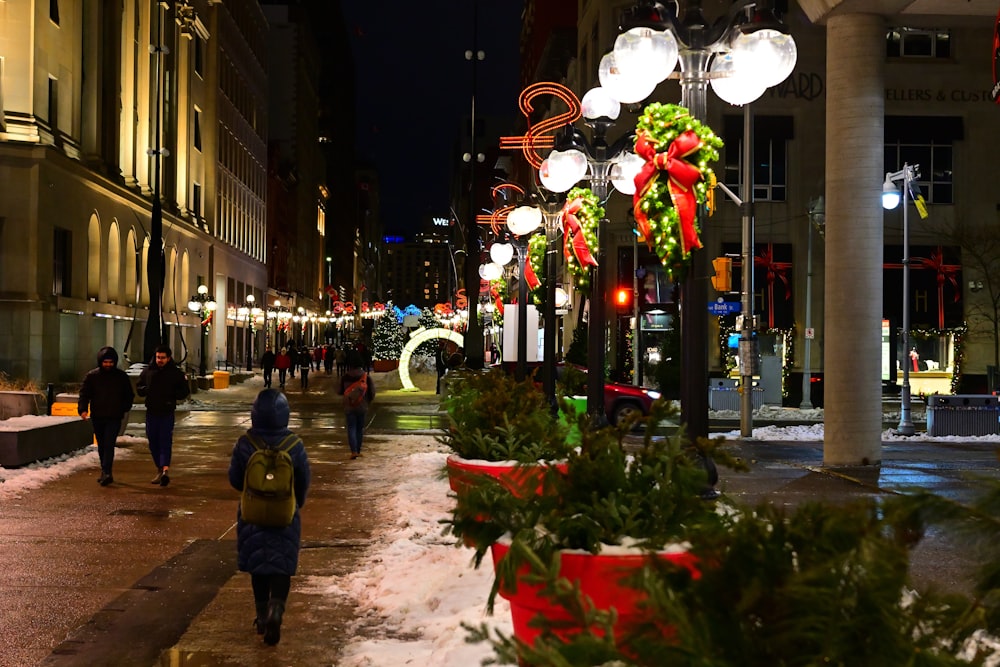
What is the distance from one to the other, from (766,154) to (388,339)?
82.3ft

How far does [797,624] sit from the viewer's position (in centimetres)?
278

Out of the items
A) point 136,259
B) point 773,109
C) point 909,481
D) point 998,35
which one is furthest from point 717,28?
point 136,259

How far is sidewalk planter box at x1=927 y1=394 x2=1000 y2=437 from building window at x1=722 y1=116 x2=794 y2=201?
78.3ft

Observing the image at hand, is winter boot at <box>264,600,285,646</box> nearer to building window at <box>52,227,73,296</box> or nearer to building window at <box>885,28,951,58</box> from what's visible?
building window at <box>52,227,73,296</box>

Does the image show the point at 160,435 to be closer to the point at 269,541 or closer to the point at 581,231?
the point at 269,541

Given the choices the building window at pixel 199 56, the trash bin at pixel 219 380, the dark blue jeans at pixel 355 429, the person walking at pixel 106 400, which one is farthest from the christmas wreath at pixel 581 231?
the building window at pixel 199 56

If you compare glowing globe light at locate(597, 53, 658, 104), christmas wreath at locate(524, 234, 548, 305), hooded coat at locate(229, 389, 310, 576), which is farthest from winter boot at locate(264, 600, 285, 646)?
christmas wreath at locate(524, 234, 548, 305)

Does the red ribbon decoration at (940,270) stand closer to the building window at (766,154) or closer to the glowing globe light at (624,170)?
the building window at (766,154)

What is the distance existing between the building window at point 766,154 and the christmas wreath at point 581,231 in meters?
29.2

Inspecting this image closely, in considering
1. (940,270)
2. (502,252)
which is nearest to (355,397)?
(502,252)

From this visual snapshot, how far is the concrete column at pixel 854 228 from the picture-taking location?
1712 centimetres

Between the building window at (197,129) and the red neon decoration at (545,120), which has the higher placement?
the building window at (197,129)

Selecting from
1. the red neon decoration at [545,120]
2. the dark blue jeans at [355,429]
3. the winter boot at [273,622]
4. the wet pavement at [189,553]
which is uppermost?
the red neon decoration at [545,120]

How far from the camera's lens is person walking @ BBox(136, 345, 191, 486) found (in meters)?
14.4
